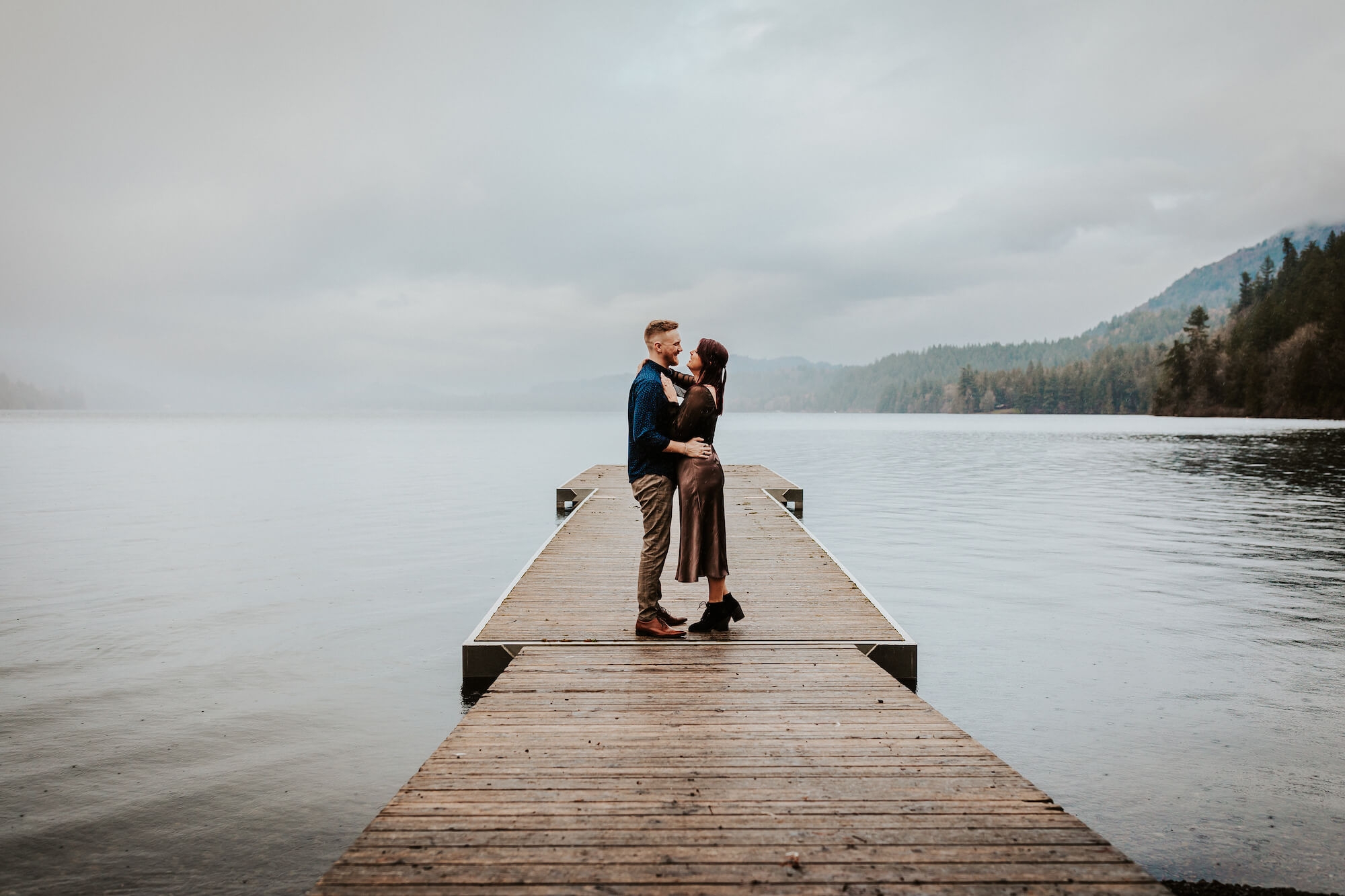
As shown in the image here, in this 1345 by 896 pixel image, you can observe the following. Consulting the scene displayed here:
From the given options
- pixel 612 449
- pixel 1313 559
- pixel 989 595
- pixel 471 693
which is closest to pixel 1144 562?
pixel 1313 559

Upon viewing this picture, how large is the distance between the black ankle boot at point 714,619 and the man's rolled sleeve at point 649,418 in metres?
1.64

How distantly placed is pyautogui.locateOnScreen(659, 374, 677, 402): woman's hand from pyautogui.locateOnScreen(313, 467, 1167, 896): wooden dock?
81.1 inches

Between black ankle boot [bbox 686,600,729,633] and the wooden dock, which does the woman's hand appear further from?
the wooden dock

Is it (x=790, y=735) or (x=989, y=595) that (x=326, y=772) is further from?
(x=989, y=595)

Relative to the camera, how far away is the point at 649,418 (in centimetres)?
605

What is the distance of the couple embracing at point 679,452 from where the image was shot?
6.07 m

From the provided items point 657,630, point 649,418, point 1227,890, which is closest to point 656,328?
point 649,418

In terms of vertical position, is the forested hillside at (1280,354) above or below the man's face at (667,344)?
above

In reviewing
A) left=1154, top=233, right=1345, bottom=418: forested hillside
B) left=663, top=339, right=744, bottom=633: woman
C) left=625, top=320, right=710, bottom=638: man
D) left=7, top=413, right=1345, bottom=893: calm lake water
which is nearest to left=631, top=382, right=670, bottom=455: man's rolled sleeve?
left=625, top=320, right=710, bottom=638: man

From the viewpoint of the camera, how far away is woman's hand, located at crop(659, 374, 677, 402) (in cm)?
609

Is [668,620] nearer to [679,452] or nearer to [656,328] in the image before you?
[679,452]

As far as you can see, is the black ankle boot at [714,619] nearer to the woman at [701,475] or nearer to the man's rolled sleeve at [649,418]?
the woman at [701,475]

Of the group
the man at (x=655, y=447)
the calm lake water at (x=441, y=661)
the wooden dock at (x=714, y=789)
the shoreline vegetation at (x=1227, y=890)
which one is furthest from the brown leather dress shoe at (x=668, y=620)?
the shoreline vegetation at (x=1227, y=890)

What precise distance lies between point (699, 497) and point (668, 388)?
→ 912 millimetres
